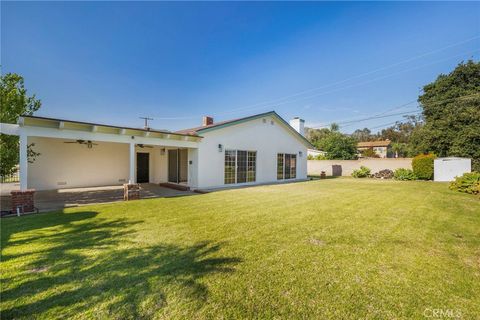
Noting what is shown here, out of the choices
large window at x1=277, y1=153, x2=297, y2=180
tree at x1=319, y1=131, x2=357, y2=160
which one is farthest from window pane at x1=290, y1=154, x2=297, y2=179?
tree at x1=319, y1=131, x2=357, y2=160

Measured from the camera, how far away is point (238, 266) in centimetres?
329

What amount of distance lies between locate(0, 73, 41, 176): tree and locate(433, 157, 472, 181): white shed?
86.1ft

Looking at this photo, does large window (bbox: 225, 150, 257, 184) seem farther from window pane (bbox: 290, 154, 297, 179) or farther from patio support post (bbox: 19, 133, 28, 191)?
Result: patio support post (bbox: 19, 133, 28, 191)

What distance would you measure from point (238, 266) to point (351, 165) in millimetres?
23332

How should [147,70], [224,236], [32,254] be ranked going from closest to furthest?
[32,254] < [224,236] < [147,70]

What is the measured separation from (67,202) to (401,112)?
110 ft

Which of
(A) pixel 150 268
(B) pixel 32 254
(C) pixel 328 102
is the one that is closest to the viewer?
(A) pixel 150 268

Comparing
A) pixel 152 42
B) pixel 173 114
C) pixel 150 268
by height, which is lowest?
pixel 150 268

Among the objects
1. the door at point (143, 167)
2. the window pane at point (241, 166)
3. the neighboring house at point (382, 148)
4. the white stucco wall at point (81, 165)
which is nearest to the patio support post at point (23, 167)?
the white stucco wall at point (81, 165)

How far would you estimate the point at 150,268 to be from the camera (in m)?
3.22

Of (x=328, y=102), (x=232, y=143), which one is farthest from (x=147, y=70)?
(x=328, y=102)

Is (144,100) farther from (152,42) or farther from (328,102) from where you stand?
(328,102)

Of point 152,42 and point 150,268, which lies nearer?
point 150,268

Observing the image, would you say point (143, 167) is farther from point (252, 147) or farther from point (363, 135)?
point (363, 135)
